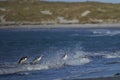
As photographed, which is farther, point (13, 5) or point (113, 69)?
point (13, 5)

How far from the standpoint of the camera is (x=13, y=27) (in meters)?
74.0

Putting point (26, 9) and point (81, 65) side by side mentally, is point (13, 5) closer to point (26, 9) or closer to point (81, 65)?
point (26, 9)

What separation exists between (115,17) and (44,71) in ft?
234

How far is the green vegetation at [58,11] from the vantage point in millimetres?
88206

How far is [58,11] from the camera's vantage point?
9950 centimetres

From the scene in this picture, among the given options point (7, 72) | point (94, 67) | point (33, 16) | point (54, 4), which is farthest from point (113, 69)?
point (54, 4)

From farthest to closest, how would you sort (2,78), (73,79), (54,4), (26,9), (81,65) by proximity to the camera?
1. (54,4)
2. (26,9)
3. (81,65)
4. (2,78)
5. (73,79)

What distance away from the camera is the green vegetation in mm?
88206

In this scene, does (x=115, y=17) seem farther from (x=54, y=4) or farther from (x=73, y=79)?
(x=73, y=79)

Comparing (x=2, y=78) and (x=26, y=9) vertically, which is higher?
(x=2, y=78)

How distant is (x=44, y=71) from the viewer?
66.9 ft

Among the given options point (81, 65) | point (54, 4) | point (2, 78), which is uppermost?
point (2, 78)

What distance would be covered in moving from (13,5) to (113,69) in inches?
3145

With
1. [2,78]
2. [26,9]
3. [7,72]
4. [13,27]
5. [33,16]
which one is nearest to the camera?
[2,78]
